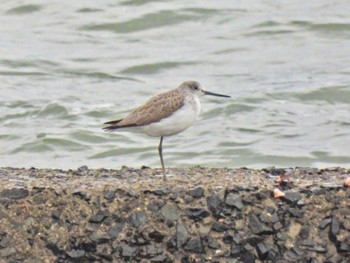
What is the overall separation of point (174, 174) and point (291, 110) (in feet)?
16.8

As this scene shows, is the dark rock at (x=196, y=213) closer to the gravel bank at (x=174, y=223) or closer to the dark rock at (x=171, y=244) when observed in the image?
the gravel bank at (x=174, y=223)

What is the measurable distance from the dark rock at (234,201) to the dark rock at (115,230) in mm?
646

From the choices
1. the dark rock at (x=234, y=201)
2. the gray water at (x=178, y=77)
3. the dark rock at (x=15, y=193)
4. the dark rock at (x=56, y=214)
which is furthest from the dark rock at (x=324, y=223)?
the gray water at (x=178, y=77)

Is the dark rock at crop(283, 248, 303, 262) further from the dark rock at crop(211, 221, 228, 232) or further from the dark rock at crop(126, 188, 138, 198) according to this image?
the dark rock at crop(126, 188, 138, 198)

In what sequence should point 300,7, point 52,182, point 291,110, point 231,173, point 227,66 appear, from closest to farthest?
point 52,182 < point 231,173 < point 291,110 < point 227,66 < point 300,7

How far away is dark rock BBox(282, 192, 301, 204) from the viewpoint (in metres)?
6.27

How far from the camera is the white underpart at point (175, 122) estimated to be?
23.2 ft

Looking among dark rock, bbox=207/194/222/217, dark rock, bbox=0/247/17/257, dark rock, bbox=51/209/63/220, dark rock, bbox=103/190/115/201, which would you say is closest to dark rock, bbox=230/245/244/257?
dark rock, bbox=207/194/222/217

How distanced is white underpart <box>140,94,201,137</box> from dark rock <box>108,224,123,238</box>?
1.11m

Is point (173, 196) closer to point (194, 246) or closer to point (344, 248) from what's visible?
point (194, 246)

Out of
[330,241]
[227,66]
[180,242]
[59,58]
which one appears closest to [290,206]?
[330,241]

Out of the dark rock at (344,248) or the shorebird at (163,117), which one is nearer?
the dark rock at (344,248)

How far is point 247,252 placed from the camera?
6.11 m

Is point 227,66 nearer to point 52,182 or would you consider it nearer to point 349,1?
point 349,1
